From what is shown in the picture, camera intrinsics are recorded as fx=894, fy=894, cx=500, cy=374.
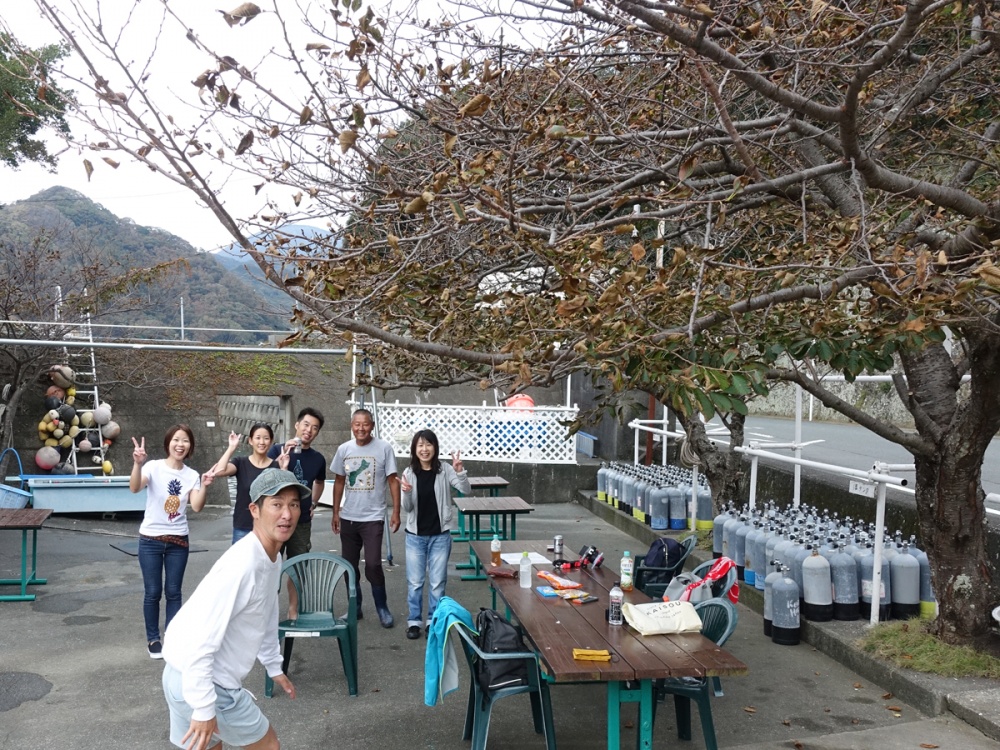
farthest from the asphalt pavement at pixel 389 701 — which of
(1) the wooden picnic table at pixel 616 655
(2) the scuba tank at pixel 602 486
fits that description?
(2) the scuba tank at pixel 602 486

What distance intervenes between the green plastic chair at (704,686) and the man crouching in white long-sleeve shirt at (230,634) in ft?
7.11

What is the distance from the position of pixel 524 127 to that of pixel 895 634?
4.39 metres

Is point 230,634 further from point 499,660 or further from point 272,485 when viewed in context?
point 499,660

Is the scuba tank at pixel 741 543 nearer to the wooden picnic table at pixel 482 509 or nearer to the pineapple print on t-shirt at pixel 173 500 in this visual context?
the wooden picnic table at pixel 482 509

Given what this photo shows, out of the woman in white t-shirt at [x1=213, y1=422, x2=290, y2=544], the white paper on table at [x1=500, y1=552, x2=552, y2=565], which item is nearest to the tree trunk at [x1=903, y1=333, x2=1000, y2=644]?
the white paper on table at [x1=500, y1=552, x2=552, y2=565]

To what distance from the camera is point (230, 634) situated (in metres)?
3.36

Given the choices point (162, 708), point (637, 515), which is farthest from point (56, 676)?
point (637, 515)

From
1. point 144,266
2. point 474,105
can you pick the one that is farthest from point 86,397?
point 474,105

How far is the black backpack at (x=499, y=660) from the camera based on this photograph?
4.66m

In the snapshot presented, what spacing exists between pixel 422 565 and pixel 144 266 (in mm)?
13272

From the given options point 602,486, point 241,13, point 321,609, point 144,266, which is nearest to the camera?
point 241,13

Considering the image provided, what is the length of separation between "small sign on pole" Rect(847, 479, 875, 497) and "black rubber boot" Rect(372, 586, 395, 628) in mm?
3892

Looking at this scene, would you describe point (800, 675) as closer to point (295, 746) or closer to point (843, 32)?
point (295, 746)

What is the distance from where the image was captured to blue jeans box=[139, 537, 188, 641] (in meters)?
6.55
